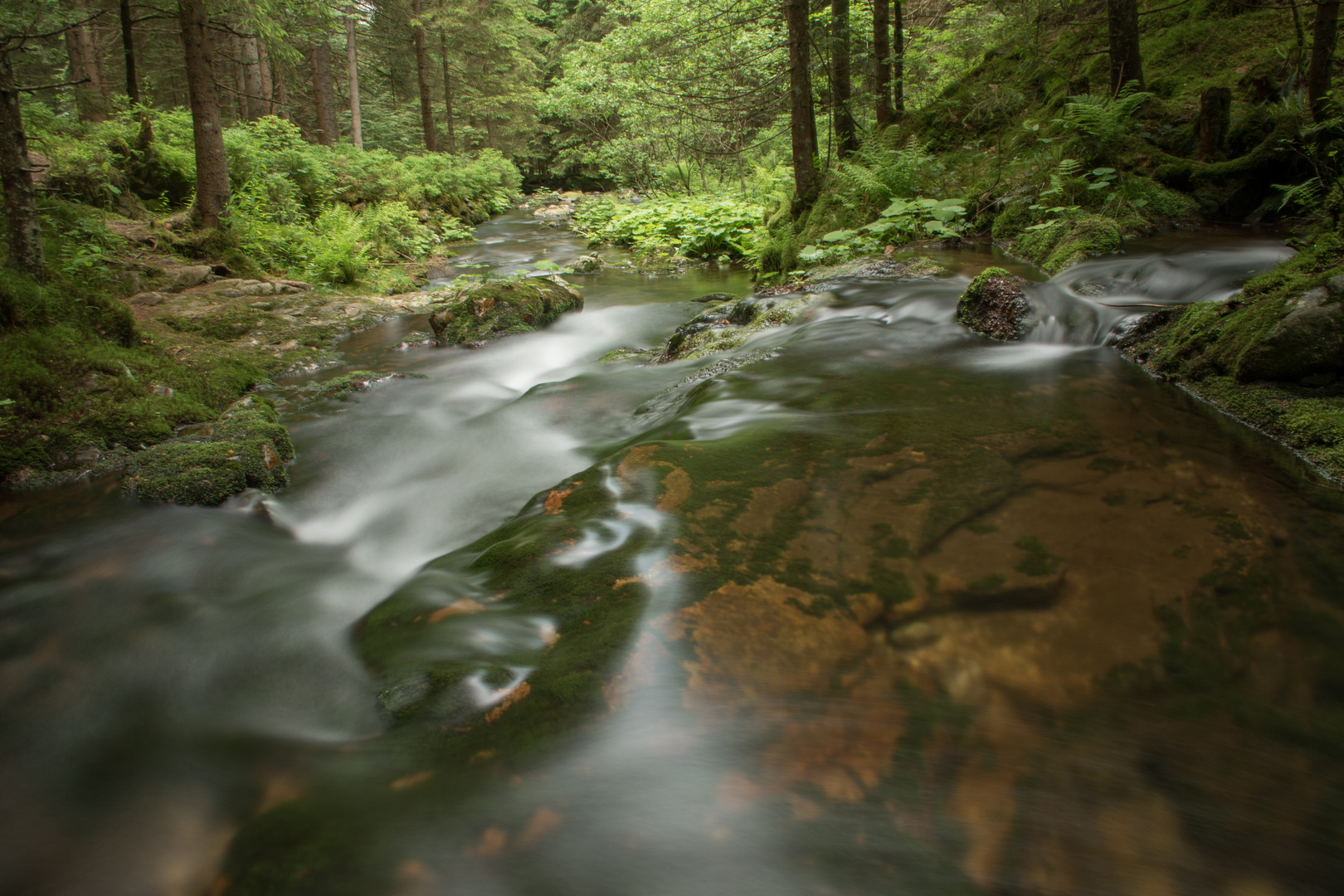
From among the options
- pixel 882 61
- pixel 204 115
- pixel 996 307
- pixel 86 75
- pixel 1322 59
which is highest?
pixel 86 75

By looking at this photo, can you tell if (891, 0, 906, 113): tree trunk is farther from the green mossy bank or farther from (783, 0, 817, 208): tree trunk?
the green mossy bank

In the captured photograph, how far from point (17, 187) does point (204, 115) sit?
536 cm

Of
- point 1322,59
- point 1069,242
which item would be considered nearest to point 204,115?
point 1069,242

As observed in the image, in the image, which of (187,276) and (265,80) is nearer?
(187,276)

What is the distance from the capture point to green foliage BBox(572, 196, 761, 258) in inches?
581

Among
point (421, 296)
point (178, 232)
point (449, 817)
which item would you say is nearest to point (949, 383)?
point (449, 817)

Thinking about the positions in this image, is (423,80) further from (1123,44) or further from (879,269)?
(1123,44)

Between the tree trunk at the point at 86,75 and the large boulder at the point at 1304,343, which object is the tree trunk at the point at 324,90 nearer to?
the tree trunk at the point at 86,75

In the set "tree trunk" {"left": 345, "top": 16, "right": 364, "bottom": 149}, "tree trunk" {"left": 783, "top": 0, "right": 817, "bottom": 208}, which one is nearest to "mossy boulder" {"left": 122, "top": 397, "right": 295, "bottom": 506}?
"tree trunk" {"left": 783, "top": 0, "right": 817, "bottom": 208}

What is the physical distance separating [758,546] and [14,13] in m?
22.8

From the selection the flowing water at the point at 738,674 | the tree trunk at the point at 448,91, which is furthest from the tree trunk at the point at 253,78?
the flowing water at the point at 738,674

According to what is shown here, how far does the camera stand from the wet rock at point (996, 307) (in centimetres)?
549

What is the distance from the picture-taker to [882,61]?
459 inches

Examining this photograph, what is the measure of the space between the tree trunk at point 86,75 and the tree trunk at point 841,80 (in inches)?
679
